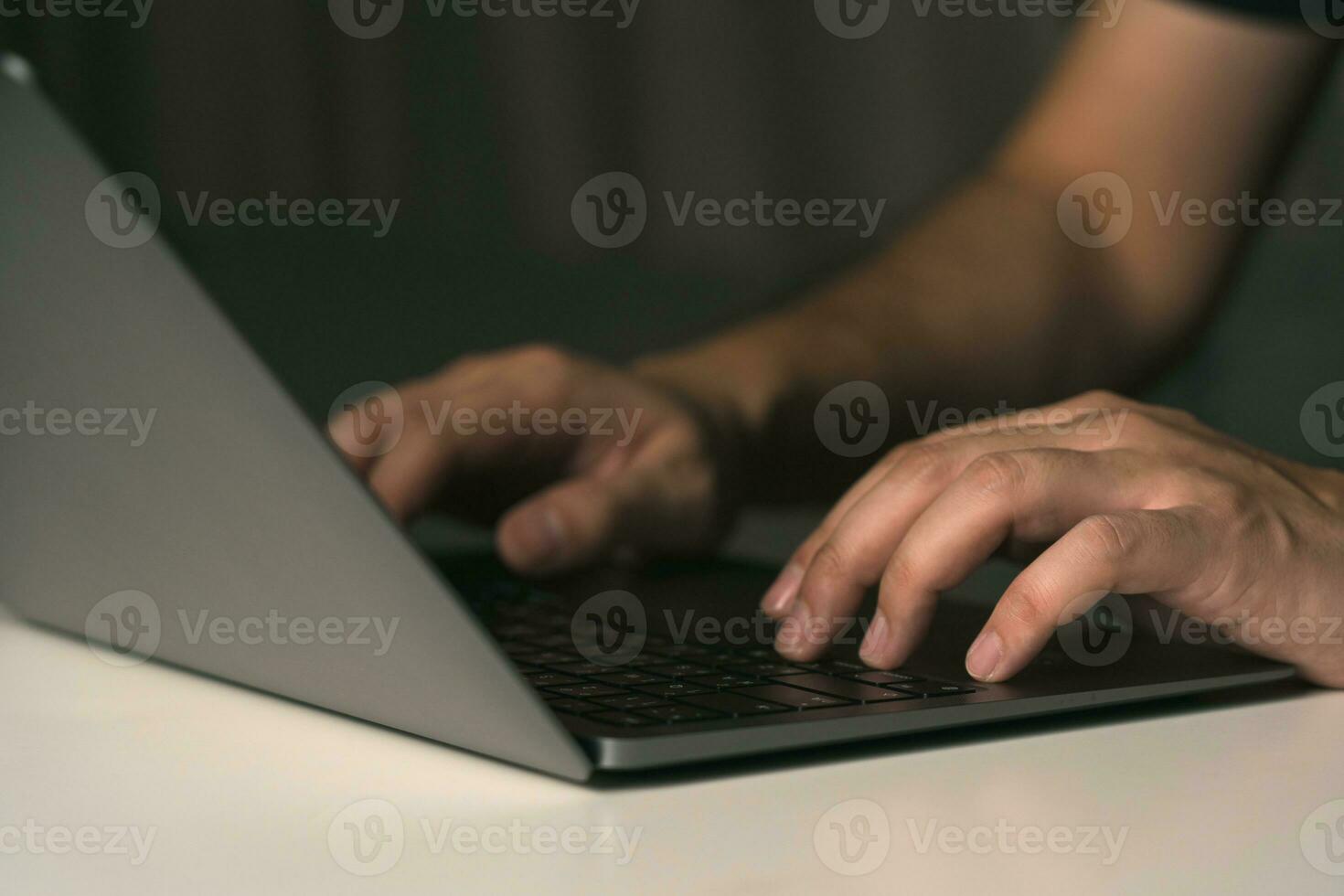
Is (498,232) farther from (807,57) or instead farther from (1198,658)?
(1198,658)

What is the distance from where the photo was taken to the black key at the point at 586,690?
44 centimetres

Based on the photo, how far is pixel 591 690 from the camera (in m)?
0.45

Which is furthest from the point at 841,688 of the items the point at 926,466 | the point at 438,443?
the point at 438,443

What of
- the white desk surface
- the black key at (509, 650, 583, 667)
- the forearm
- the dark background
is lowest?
the white desk surface

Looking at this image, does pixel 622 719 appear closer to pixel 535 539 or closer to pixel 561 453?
pixel 535 539

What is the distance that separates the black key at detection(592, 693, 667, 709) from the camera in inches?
16.8

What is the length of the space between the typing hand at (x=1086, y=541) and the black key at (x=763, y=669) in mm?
20

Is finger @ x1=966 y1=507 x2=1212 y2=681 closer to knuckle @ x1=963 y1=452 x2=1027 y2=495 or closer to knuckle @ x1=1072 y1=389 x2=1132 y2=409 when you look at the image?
knuckle @ x1=963 y1=452 x2=1027 y2=495

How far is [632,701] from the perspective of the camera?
1.42ft

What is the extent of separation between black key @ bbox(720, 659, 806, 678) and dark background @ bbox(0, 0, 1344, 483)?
2181 mm

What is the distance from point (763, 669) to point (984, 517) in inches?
4.3

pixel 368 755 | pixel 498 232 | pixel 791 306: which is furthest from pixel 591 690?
pixel 498 232

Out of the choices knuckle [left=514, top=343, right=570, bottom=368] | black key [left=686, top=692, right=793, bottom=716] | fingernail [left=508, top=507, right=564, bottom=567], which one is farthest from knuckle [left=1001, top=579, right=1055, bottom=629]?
knuckle [left=514, top=343, right=570, bottom=368]

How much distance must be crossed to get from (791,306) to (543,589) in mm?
522
